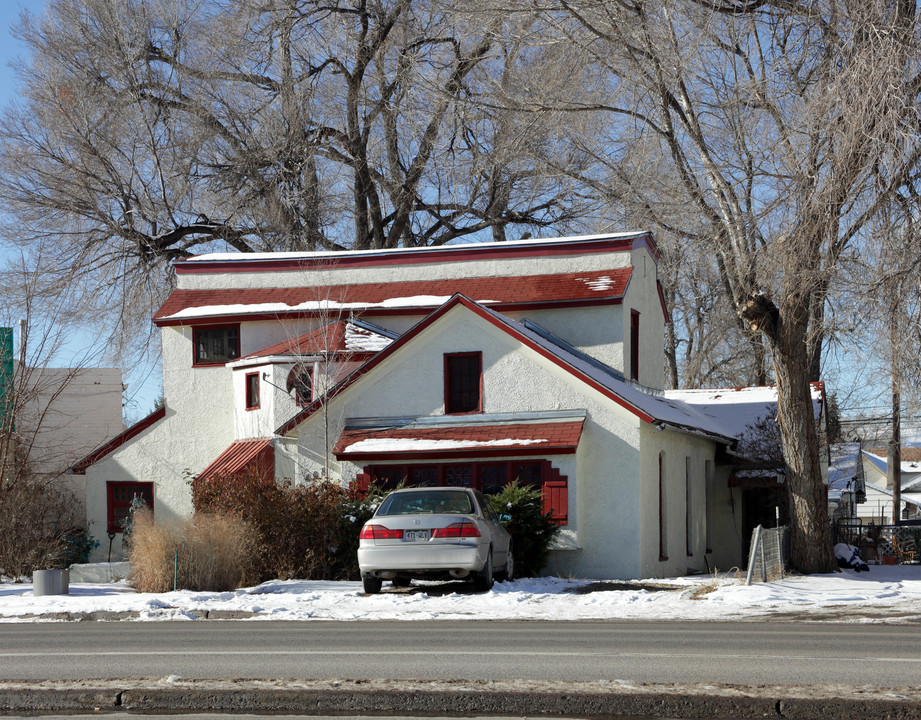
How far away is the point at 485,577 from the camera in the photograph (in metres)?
18.6

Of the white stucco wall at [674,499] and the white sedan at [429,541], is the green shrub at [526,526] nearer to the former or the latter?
the white stucco wall at [674,499]

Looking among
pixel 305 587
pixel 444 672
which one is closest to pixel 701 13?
pixel 305 587

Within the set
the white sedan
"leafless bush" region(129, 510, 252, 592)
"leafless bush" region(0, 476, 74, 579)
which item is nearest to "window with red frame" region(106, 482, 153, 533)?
"leafless bush" region(0, 476, 74, 579)

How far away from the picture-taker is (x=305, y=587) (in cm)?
2030

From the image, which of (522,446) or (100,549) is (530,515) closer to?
(522,446)

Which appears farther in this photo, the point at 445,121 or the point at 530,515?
the point at 445,121

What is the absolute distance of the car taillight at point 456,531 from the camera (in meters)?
18.1

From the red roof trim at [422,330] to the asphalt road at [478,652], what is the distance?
8.80 metres

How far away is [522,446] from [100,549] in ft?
45.7

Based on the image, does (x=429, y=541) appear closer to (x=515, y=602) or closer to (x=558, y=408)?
(x=515, y=602)

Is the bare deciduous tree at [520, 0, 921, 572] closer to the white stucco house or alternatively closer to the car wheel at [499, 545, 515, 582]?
the car wheel at [499, 545, 515, 582]

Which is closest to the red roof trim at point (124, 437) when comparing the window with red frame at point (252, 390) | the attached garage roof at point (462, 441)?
the window with red frame at point (252, 390)

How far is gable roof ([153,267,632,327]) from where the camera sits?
29.1 metres

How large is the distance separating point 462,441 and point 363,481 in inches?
89.2
